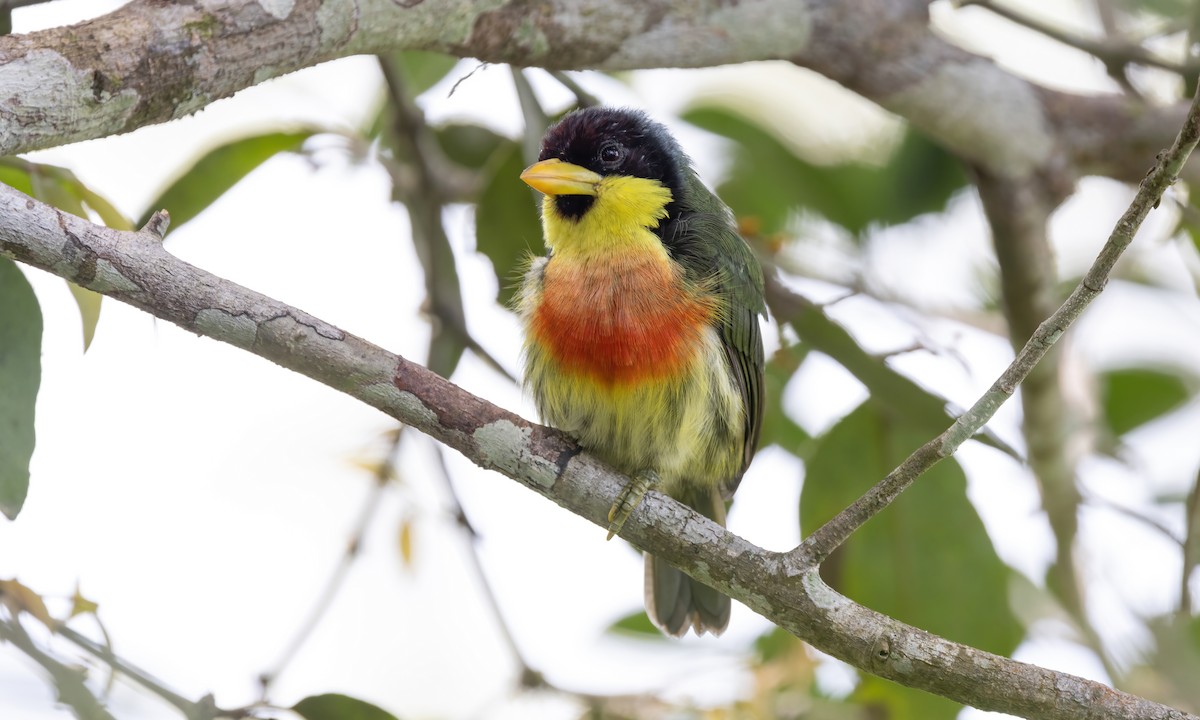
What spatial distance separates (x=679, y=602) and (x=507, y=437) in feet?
4.03

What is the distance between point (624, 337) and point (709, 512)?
0.74m

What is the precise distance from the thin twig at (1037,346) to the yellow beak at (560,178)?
124 centimetres

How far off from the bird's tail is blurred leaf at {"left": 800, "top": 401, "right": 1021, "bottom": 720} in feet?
1.08

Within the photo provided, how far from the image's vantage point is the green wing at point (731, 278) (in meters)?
2.94

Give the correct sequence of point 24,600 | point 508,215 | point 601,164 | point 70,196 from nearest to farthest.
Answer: point 24,600, point 70,196, point 601,164, point 508,215

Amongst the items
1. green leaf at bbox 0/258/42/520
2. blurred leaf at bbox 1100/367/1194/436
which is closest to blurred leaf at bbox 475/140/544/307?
green leaf at bbox 0/258/42/520

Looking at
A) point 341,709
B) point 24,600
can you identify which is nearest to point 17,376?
point 24,600

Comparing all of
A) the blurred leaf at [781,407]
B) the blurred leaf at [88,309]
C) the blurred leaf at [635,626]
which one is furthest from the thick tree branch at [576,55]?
the blurred leaf at [635,626]

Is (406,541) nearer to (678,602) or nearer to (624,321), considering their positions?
(678,602)

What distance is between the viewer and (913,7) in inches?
130

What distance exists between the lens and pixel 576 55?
9.00 feet

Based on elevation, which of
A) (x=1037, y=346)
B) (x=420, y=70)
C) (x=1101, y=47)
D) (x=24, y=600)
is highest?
(x=1101, y=47)

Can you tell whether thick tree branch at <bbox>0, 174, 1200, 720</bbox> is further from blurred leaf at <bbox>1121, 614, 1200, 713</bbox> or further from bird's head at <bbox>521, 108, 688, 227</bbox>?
blurred leaf at <bbox>1121, 614, 1200, 713</bbox>

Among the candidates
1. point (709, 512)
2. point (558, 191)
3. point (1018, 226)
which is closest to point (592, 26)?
point (558, 191)
